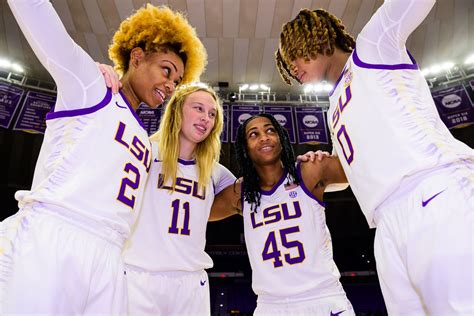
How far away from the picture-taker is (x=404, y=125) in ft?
4.75

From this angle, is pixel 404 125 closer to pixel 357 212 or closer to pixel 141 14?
pixel 141 14

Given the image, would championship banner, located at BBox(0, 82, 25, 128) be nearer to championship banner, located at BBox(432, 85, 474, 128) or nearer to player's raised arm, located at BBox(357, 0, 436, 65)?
player's raised arm, located at BBox(357, 0, 436, 65)

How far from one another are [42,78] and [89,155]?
27.4ft

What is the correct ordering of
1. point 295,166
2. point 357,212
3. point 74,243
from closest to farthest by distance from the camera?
point 74,243, point 295,166, point 357,212

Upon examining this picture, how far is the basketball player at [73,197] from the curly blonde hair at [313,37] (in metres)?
0.96

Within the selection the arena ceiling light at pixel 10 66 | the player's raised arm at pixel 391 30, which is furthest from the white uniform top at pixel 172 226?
the arena ceiling light at pixel 10 66

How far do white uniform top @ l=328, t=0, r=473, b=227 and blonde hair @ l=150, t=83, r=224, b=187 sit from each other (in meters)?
1.15

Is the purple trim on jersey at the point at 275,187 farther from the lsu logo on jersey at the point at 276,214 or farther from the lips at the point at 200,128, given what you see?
the lips at the point at 200,128

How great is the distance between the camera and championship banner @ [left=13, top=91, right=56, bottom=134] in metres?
7.16

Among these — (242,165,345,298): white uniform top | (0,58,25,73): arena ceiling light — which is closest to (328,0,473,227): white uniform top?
(242,165,345,298): white uniform top

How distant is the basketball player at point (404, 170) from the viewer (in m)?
1.15

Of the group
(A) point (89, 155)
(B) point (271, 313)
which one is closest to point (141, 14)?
(A) point (89, 155)

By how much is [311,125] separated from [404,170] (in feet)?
22.3

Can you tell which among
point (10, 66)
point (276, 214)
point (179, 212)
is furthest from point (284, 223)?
point (10, 66)
